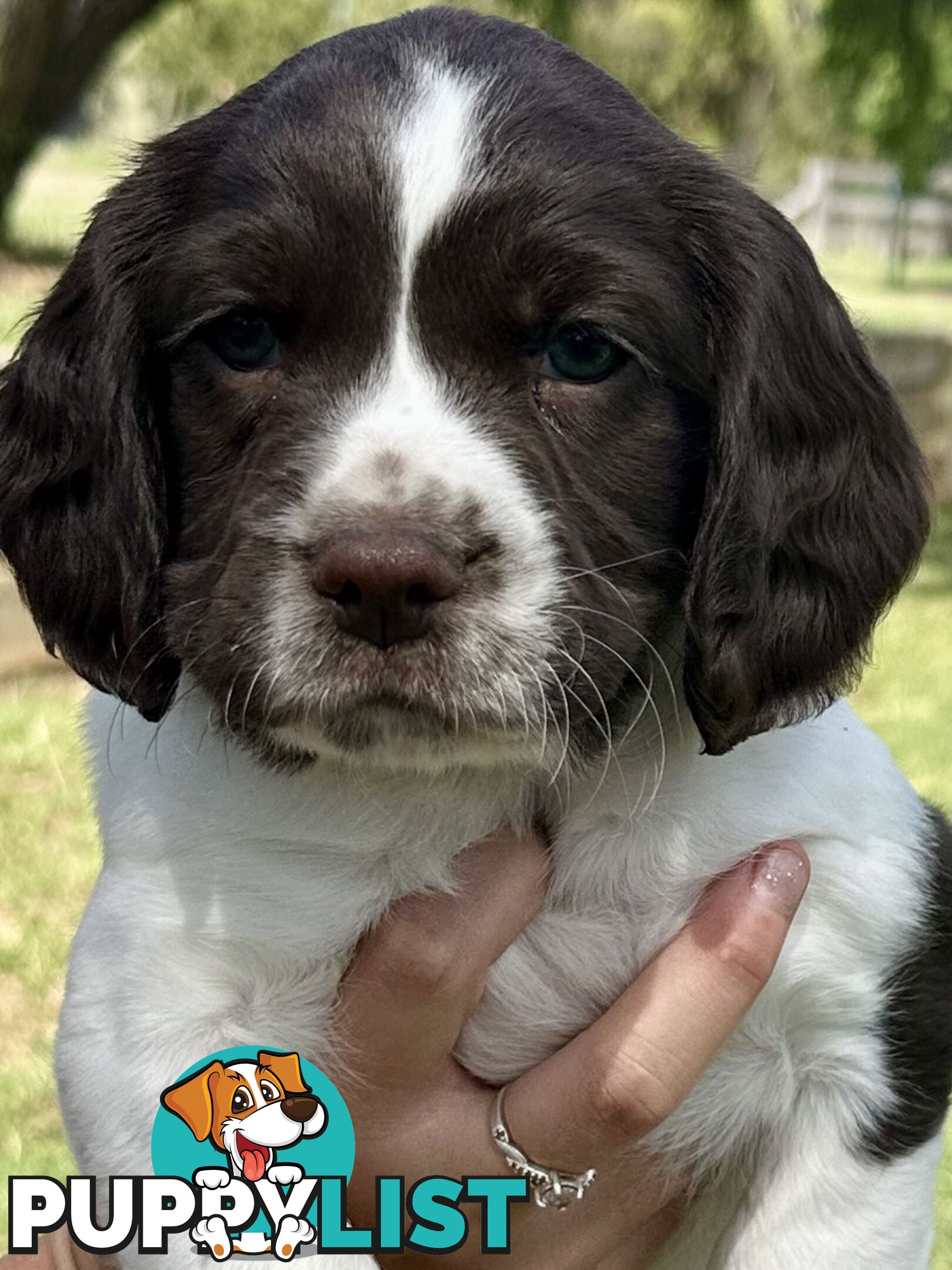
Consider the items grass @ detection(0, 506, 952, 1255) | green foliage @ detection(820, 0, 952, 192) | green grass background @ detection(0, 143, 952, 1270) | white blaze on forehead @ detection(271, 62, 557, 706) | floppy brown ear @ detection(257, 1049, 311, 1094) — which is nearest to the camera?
white blaze on forehead @ detection(271, 62, 557, 706)

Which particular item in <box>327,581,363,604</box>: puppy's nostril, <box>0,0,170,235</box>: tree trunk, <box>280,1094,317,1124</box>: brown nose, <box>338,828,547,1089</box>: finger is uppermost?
<box>327,581,363,604</box>: puppy's nostril

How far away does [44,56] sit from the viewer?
767 inches

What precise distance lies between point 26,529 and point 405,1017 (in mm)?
1159

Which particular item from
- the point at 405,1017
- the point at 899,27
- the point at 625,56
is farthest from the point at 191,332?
the point at 625,56

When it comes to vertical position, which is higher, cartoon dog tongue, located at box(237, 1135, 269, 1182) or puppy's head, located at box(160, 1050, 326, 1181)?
puppy's head, located at box(160, 1050, 326, 1181)

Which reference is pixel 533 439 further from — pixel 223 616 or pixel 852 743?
pixel 852 743

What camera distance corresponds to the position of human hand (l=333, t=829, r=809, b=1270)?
293cm

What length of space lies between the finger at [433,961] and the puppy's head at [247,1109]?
178 millimetres

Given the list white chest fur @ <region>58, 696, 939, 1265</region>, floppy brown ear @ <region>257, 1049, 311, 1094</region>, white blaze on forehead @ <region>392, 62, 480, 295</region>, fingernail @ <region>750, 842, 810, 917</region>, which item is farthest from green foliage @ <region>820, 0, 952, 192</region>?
floppy brown ear @ <region>257, 1049, 311, 1094</region>

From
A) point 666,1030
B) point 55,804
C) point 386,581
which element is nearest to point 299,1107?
point 666,1030

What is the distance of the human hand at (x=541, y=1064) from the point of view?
9.60 ft

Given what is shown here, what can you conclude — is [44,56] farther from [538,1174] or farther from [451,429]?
[538,1174]

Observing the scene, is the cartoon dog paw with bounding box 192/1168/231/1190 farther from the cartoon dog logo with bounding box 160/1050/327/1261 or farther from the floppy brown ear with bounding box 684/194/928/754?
the floppy brown ear with bounding box 684/194/928/754

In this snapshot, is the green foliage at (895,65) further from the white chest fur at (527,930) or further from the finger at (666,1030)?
the finger at (666,1030)
